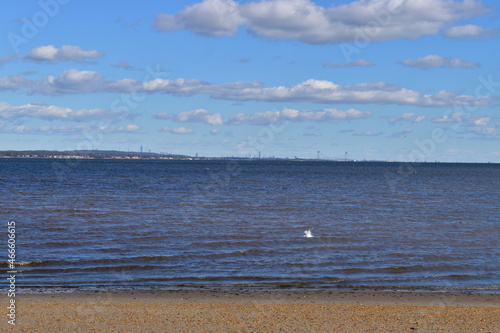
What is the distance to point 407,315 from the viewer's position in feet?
43.4

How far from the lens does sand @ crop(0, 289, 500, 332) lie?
11.9 metres

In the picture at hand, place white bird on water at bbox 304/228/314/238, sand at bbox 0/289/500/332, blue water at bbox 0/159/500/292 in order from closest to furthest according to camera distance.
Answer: sand at bbox 0/289/500/332 < blue water at bbox 0/159/500/292 < white bird on water at bbox 304/228/314/238

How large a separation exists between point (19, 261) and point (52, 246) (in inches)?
133

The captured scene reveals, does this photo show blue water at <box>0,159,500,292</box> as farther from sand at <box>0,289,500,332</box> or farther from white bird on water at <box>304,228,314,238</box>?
sand at <box>0,289,500,332</box>

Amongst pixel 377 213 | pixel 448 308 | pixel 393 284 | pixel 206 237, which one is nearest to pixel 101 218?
pixel 206 237

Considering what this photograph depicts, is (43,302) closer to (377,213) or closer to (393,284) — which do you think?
(393,284)

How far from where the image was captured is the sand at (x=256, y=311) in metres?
11.9

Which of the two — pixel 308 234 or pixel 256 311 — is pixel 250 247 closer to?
pixel 308 234

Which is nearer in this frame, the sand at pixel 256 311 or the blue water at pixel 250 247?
the sand at pixel 256 311

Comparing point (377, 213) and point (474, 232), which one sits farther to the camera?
point (377, 213)

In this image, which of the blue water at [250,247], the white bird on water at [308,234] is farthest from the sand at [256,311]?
the white bird on water at [308,234]

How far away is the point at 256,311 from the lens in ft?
44.4

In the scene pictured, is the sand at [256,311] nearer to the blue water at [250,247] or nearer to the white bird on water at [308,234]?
the blue water at [250,247]

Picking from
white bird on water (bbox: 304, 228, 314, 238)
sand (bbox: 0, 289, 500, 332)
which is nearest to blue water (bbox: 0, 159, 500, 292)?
white bird on water (bbox: 304, 228, 314, 238)
